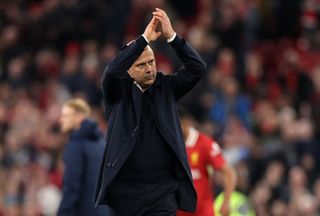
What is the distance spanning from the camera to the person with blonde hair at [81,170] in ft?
33.4

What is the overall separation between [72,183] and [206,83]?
8.99 metres

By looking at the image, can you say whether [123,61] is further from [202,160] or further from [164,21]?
[202,160]

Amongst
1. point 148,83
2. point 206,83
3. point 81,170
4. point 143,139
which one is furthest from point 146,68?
point 206,83

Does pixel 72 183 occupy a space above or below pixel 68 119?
below

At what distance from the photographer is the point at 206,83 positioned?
19.0m

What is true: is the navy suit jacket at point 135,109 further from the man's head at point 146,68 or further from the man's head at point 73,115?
the man's head at point 73,115

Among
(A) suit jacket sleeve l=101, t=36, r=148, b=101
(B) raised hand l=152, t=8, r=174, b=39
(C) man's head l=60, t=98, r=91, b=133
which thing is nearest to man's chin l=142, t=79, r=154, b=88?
(A) suit jacket sleeve l=101, t=36, r=148, b=101

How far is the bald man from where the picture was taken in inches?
331

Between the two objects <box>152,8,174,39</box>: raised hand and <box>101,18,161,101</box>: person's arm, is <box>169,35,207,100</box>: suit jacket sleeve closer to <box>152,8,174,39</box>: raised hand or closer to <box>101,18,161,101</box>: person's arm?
<box>152,8,174,39</box>: raised hand

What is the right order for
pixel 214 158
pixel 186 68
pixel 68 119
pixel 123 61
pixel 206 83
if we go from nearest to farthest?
pixel 123 61, pixel 186 68, pixel 68 119, pixel 214 158, pixel 206 83

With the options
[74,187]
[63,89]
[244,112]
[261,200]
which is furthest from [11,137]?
[74,187]

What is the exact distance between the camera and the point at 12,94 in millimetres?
20406

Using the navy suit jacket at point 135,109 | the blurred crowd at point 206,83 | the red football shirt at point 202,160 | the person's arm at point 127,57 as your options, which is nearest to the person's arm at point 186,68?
the navy suit jacket at point 135,109

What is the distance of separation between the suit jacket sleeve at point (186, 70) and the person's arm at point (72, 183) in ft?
5.93
